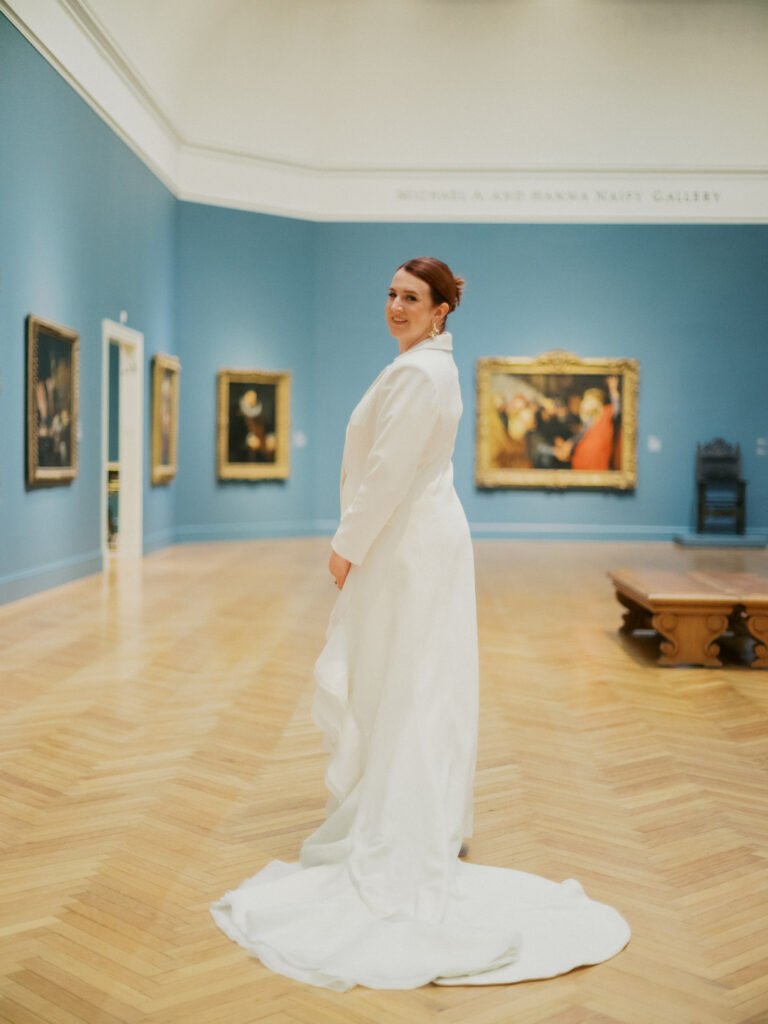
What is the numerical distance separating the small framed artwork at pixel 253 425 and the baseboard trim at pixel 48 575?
4817mm

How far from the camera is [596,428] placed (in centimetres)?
1809

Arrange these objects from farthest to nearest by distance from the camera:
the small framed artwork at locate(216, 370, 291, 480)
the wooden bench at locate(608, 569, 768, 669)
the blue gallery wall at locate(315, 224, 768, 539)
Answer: the blue gallery wall at locate(315, 224, 768, 539)
the small framed artwork at locate(216, 370, 291, 480)
the wooden bench at locate(608, 569, 768, 669)

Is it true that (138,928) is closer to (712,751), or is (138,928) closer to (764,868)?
(764,868)

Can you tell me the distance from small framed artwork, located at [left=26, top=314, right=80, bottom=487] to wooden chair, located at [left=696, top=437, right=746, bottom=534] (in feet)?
35.8

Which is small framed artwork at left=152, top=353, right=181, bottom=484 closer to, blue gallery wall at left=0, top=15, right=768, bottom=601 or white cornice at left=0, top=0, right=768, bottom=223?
blue gallery wall at left=0, top=15, right=768, bottom=601

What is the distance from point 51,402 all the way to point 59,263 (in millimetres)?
1564

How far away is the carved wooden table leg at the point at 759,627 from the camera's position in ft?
24.2

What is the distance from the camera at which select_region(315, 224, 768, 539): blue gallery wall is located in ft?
59.8

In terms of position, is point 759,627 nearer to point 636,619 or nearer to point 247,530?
point 636,619

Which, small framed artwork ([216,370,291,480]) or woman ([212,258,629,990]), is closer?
woman ([212,258,629,990])

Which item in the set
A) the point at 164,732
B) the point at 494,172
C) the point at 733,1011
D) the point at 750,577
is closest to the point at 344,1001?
the point at 733,1011

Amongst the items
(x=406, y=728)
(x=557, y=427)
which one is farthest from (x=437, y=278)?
(x=557, y=427)

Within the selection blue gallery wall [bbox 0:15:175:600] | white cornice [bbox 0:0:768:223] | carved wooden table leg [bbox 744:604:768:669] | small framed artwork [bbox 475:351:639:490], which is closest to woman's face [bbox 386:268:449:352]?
carved wooden table leg [bbox 744:604:768:669]

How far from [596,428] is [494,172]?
4876 mm
